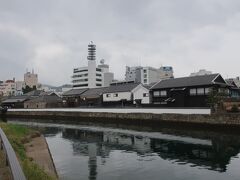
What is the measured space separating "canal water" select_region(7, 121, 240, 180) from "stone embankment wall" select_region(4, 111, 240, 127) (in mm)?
2540

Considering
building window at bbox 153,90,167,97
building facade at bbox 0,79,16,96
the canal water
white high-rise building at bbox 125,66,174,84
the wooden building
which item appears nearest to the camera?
the canal water

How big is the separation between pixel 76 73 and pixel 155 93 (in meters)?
77.3

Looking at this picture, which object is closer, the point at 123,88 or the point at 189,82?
the point at 189,82

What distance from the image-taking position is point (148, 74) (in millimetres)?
126188

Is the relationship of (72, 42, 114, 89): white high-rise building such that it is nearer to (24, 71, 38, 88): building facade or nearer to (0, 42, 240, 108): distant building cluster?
(0, 42, 240, 108): distant building cluster

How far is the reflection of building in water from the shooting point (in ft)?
56.3

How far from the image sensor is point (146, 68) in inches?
5005

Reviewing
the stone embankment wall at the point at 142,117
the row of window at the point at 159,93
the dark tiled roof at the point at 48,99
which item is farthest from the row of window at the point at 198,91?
the dark tiled roof at the point at 48,99

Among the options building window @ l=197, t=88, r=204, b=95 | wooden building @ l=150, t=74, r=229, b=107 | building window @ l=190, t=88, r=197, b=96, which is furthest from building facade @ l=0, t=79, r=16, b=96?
building window @ l=197, t=88, r=204, b=95

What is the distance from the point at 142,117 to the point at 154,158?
881 inches

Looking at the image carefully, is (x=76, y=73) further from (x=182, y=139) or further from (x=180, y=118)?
(x=182, y=139)

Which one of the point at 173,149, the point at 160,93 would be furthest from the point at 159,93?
the point at 173,149

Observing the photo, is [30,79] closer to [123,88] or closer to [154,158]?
[123,88]

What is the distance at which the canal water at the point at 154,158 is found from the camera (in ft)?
47.1
